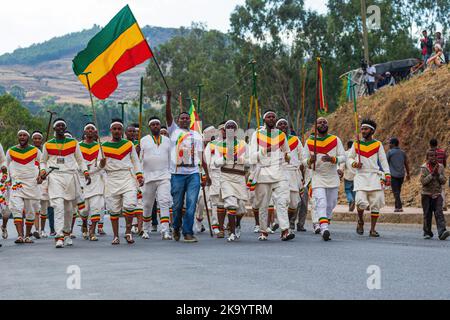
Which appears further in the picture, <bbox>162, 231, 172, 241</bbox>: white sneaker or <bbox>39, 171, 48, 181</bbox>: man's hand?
<bbox>162, 231, 172, 241</bbox>: white sneaker

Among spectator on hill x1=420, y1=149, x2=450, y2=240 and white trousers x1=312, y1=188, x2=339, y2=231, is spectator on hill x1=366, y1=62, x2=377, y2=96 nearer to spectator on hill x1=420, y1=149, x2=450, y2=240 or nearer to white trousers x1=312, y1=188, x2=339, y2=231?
white trousers x1=312, y1=188, x2=339, y2=231

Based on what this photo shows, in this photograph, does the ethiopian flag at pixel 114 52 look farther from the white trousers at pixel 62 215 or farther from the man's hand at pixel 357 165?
the man's hand at pixel 357 165

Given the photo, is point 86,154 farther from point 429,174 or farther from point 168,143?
point 429,174

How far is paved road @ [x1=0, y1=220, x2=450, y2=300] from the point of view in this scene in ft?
30.3

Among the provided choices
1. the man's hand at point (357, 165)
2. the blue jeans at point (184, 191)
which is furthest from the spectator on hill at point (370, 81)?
the blue jeans at point (184, 191)

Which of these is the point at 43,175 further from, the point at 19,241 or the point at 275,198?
the point at 275,198

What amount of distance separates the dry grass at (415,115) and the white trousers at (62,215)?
1269cm

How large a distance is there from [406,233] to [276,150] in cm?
337

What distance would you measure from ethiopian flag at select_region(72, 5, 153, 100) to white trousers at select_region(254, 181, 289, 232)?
308 cm

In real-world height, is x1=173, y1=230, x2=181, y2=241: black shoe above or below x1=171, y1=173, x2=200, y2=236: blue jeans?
below

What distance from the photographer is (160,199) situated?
17.5 m

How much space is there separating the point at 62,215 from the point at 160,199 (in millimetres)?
2129

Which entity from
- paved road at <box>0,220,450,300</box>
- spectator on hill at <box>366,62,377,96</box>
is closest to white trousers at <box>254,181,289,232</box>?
paved road at <box>0,220,450,300</box>
